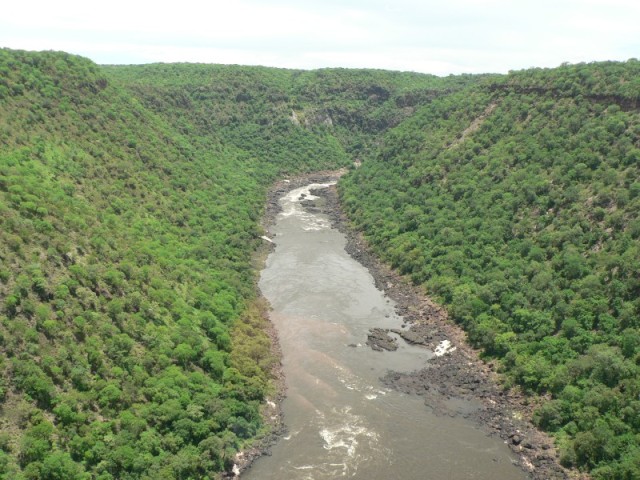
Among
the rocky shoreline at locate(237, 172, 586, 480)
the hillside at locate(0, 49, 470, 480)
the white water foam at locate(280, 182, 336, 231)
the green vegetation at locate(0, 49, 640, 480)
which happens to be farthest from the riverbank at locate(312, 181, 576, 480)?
the white water foam at locate(280, 182, 336, 231)

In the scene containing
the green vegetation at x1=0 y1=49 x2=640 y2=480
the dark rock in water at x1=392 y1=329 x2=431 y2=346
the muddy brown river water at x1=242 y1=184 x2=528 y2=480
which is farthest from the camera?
the dark rock in water at x1=392 y1=329 x2=431 y2=346

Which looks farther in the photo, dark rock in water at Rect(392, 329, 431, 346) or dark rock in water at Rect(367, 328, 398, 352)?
dark rock in water at Rect(392, 329, 431, 346)

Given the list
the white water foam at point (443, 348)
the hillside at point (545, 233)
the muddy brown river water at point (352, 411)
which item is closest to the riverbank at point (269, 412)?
the muddy brown river water at point (352, 411)

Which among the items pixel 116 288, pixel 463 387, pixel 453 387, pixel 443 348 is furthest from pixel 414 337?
pixel 116 288

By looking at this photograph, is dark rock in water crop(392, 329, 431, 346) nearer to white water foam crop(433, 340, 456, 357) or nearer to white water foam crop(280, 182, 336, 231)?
white water foam crop(433, 340, 456, 357)

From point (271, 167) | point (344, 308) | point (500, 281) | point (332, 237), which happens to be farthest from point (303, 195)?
point (500, 281)

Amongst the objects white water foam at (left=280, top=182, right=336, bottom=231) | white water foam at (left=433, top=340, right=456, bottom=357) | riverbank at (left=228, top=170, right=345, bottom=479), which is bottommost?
riverbank at (left=228, top=170, right=345, bottom=479)

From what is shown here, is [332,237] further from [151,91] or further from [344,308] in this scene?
[151,91]

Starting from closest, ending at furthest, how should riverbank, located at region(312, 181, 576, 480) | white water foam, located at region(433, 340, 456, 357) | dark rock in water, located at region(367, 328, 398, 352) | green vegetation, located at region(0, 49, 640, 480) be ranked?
green vegetation, located at region(0, 49, 640, 480)
riverbank, located at region(312, 181, 576, 480)
white water foam, located at region(433, 340, 456, 357)
dark rock in water, located at region(367, 328, 398, 352)
